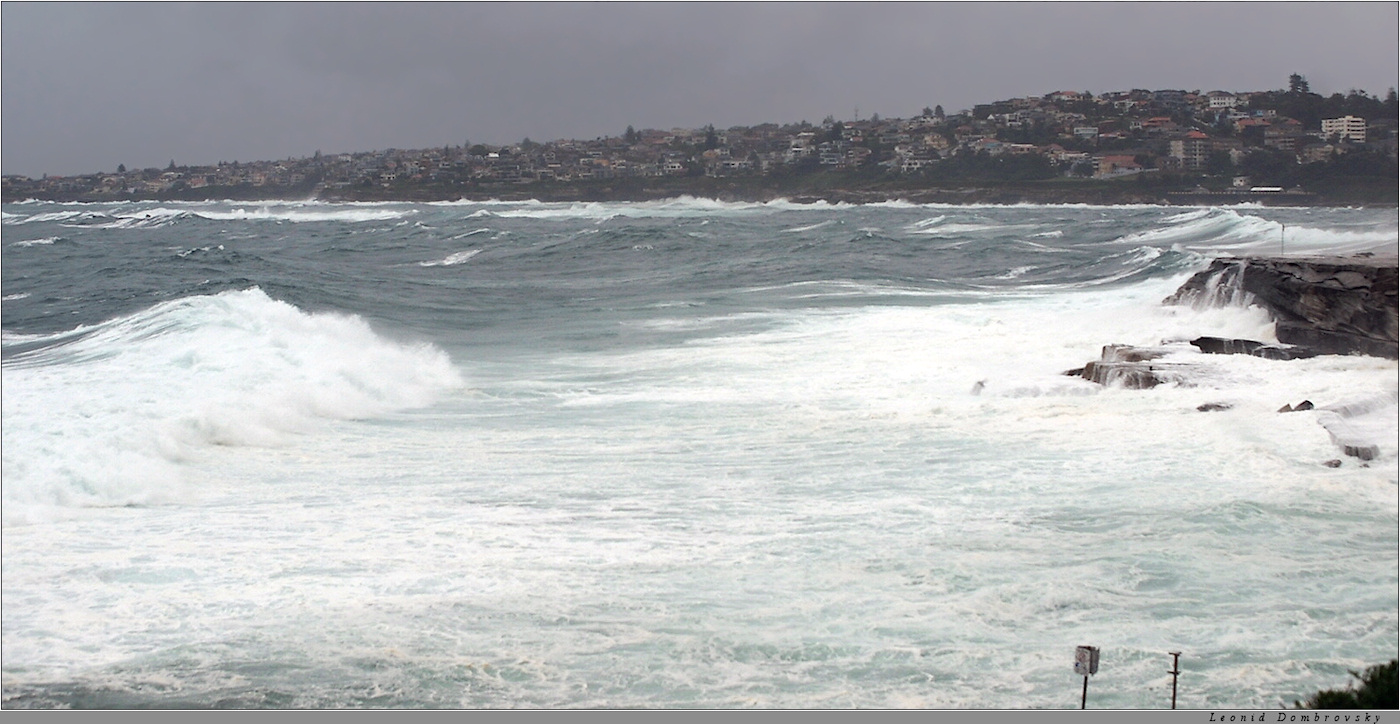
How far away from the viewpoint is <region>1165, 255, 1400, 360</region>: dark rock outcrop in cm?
1587

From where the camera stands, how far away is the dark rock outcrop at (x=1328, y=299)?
52.1ft

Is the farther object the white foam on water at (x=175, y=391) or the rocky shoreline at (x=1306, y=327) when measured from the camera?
the rocky shoreline at (x=1306, y=327)

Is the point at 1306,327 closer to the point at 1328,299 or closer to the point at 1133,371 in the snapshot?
the point at 1328,299

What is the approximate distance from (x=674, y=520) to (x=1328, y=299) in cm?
1089

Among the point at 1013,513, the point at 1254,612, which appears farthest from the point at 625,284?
the point at 1254,612

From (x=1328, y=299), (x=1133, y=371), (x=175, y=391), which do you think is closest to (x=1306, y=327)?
(x=1328, y=299)

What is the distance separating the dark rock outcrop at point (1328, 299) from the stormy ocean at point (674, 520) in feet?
1.50

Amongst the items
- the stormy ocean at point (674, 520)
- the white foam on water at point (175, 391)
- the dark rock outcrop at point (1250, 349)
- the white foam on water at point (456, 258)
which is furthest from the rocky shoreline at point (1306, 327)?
the white foam on water at point (456, 258)

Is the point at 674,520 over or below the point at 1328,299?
below

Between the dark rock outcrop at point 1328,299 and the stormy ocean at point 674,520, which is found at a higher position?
the dark rock outcrop at point 1328,299

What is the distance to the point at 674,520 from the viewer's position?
9328 mm

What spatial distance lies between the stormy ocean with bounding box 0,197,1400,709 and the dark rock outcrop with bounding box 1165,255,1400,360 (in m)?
0.46

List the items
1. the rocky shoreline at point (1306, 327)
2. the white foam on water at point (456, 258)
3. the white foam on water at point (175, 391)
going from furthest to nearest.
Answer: the white foam on water at point (456, 258)
the rocky shoreline at point (1306, 327)
the white foam on water at point (175, 391)

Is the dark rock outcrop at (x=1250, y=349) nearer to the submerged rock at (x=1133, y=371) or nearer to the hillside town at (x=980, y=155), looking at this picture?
the submerged rock at (x=1133, y=371)
